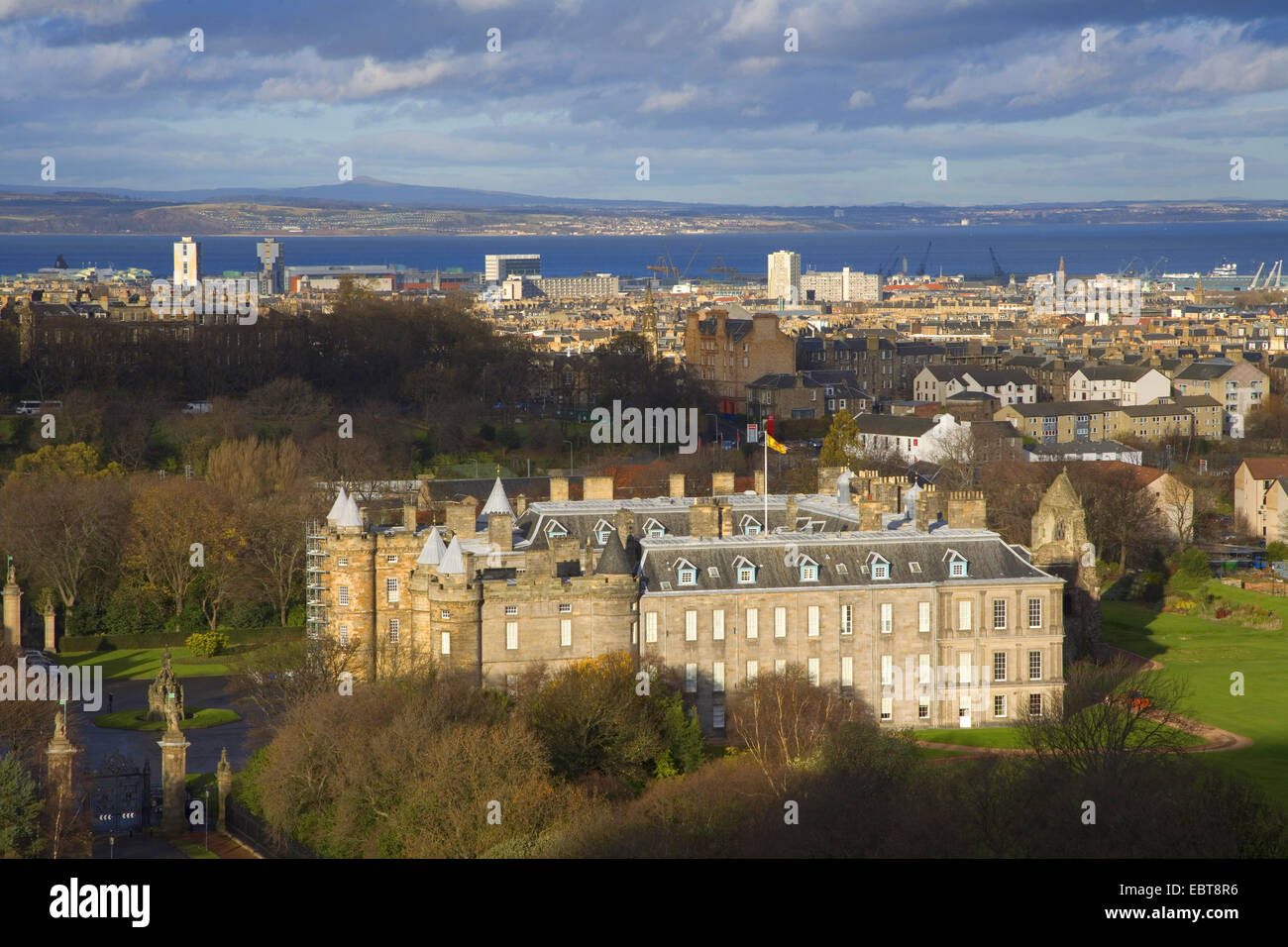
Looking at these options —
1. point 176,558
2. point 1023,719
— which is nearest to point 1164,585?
point 1023,719

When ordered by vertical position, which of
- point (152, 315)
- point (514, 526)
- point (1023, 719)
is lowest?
point (1023, 719)

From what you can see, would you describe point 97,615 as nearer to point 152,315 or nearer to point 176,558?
point 176,558

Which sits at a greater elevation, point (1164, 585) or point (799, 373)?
point (799, 373)

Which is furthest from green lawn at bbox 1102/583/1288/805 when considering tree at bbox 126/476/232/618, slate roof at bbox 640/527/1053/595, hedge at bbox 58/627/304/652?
tree at bbox 126/476/232/618

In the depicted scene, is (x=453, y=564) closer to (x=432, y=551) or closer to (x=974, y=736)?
(x=432, y=551)

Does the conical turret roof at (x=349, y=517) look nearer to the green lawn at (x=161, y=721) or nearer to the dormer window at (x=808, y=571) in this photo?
the green lawn at (x=161, y=721)

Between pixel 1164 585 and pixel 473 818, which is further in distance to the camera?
pixel 1164 585

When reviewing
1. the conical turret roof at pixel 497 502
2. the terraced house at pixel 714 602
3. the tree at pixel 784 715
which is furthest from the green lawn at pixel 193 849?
the conical turret roof at pixel 497 502

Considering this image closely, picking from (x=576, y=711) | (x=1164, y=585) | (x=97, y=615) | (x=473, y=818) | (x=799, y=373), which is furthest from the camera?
(x=799, y=373)
